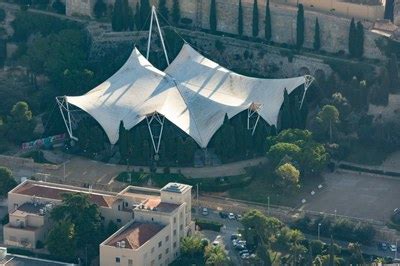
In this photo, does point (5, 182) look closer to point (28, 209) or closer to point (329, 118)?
point (28, 209)

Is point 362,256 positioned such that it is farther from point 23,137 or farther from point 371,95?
point 23,137

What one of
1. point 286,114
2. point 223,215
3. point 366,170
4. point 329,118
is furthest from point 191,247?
point 329,118

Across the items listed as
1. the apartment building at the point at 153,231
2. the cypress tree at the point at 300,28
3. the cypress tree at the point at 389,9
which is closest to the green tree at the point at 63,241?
the apartment building at the point at 153,231

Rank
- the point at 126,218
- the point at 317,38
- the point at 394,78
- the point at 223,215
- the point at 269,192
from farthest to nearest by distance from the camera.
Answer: the point at 317,38
the point at 394,78
the point at 269,192
the point at 223,215
the point at 126,218

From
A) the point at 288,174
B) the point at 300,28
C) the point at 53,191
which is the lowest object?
the point at 53,191

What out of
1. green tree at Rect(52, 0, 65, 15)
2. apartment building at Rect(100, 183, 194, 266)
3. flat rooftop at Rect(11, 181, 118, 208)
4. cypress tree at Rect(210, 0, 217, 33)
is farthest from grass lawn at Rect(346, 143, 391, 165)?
green tree at Rect(52, 0, 65, 15)

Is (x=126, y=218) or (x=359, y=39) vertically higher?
(x=359, y=39)

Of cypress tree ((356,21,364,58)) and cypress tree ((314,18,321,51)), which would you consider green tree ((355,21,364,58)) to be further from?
cypress tree ((314,18,321,51))

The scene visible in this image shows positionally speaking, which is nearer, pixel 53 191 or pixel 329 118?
pixel 53 191
